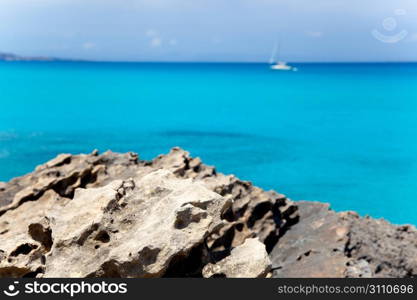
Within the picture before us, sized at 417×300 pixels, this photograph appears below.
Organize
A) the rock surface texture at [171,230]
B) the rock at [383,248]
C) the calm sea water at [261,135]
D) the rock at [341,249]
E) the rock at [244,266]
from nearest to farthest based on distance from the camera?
the rock surface texture at [171,230] → the rock at [244,266] → the rock at [341,249] → the rock at [383,248] → the calm sea water at [261,135]

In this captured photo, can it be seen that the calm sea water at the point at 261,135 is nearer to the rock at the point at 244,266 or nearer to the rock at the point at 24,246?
the rock at the point at 244,266

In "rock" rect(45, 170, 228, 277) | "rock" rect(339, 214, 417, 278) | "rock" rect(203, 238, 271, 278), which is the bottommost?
"rock" rect(339, 214, 417, 278)

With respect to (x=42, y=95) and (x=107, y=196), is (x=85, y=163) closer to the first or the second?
(x=107, y=196)

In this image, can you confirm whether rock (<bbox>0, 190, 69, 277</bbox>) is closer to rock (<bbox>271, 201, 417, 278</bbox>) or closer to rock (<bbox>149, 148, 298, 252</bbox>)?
rock (<bbox>149, 148, 298, 252</bbox>)

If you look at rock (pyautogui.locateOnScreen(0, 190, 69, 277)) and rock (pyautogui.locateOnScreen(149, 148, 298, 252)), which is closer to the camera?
rock (pyautogui.locateOnScreen(0, 190, 69, 277))

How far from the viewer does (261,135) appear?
5800 cm

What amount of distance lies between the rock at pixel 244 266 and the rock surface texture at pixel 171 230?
0.02m

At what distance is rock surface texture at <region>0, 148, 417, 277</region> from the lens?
9.46 metres

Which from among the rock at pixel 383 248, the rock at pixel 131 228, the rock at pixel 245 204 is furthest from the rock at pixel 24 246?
the rock at pixel 383 248

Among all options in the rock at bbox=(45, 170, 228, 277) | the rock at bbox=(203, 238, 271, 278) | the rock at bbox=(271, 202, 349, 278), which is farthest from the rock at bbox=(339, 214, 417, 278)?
the rock at bbox=(45, 170, 228, 277)

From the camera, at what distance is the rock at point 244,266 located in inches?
386

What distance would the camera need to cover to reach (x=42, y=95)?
98.2m

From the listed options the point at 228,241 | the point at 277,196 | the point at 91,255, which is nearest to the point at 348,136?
the point at 277,196

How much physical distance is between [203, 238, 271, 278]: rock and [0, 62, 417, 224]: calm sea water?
2573cm
